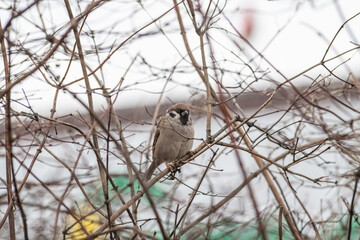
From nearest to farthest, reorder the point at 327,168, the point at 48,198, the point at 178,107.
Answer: the point at 327,168 → the point at 48,198 → the point at 178,107

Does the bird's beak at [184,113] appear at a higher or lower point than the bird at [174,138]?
higher

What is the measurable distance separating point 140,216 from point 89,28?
5.36ft

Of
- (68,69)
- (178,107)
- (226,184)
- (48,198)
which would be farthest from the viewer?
(178,107)

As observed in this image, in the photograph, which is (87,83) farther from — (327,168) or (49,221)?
(327,168)

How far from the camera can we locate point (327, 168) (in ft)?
10.4

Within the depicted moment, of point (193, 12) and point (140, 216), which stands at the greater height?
point (193, 12)

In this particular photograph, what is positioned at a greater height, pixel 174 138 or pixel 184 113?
pixel 184 113

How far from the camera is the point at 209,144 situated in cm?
264

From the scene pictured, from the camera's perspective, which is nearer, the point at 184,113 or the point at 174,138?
the point at 184,113

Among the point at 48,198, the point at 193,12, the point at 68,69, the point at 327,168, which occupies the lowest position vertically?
the point at 327,168

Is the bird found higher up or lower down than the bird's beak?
lower down

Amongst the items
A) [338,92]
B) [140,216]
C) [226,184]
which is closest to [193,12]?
[338,92]

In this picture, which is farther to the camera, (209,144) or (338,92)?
(338,92)

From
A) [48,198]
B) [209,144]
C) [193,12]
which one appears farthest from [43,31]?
[48,198]
